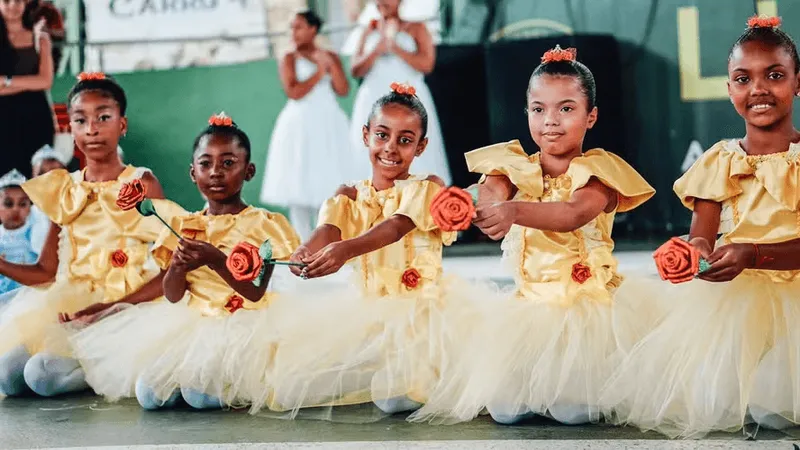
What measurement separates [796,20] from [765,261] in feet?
12.4

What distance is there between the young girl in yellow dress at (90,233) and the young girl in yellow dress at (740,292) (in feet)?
5.78

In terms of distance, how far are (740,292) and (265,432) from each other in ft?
4.36

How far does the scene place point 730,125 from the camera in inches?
232

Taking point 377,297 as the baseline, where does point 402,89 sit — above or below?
above

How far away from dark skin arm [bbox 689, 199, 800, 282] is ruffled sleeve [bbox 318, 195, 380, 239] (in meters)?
0.98

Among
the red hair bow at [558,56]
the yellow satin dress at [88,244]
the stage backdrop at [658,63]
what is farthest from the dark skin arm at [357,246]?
the stage backdrop at [658,63]

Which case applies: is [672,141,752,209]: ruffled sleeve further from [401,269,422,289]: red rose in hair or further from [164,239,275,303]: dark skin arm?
[164,239,275,303]: dark skin arm

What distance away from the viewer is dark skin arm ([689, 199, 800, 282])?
2420mm

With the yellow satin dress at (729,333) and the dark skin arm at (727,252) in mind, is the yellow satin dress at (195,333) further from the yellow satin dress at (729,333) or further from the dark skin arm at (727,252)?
the dark skin arm at (727,252)

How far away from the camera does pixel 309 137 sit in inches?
251

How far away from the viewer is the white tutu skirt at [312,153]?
20.8 ft

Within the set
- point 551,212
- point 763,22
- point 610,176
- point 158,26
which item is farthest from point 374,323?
point 158,26

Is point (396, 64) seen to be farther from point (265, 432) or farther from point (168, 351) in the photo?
point (265, 432)

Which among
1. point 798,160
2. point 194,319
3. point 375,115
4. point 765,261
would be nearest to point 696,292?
point 765,261
